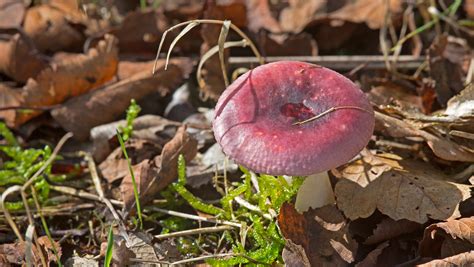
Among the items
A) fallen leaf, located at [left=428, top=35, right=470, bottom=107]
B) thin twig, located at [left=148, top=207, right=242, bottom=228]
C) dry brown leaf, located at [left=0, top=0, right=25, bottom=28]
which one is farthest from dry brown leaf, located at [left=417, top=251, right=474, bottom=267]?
dry brown leaf, located at [left=0, top=0, right=25, bottom=28]

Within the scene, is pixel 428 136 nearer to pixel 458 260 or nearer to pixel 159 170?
pixel 458 260

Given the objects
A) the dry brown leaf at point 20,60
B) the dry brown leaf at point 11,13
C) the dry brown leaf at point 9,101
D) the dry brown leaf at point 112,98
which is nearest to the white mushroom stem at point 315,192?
the dry brown leaf at point 112,98

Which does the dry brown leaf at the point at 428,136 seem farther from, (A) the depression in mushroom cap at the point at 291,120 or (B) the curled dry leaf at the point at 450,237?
(A) the depression in mushroom cap at the point at 291,120

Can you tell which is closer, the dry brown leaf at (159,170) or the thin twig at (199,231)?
the thin twig at (199,231)

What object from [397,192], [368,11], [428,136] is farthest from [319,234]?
[368,11]

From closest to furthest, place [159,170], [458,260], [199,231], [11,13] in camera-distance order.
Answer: [458,260]
[199,231]
[159,170]
[11,13]

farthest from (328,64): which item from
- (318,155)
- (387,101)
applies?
(318,155)

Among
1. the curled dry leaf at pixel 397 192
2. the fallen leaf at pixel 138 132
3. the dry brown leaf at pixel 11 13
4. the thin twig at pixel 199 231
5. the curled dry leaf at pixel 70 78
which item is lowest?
the thin twig at pixel 199 231
